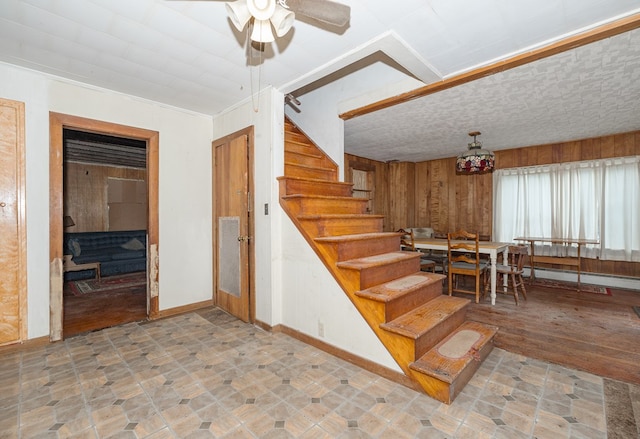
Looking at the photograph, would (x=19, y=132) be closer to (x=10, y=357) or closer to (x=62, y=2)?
(x=62, y=2)

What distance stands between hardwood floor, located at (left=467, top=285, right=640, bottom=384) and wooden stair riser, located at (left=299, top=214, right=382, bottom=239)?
5.41 ft

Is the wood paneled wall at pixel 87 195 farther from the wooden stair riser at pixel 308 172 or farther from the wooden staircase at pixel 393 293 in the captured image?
the wooden staircase at pixel 393 293

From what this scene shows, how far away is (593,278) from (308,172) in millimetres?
5457

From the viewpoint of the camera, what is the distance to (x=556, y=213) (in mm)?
5387

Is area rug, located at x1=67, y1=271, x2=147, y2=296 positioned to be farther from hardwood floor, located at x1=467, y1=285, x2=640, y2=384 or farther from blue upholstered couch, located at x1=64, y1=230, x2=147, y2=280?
hardwood floor, located at x1=467, y1=285, x2=640, y2=384

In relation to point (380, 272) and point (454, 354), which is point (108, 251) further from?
point (454, 354)

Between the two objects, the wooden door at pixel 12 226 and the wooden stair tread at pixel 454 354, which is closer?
the wooden stair tread at pixel 454 354

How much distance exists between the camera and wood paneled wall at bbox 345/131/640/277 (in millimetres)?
4941

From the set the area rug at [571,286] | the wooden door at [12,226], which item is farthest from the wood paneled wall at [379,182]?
the wooden door at [12,226]

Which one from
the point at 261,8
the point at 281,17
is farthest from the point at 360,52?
the point at 261,8

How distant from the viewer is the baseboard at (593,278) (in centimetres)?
477

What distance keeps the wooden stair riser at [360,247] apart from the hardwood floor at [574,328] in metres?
1.37

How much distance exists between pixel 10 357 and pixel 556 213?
7739 mm

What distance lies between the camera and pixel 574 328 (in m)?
3.12
